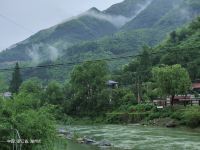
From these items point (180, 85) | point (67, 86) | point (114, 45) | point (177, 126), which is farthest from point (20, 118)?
point (114, 45)

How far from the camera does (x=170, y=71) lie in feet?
200

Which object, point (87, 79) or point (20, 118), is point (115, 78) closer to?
point (87, 79)

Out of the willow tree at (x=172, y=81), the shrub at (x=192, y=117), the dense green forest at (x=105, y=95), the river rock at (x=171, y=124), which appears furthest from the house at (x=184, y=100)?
the shrub at (x=192, y=117)

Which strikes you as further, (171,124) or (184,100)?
(184,100)

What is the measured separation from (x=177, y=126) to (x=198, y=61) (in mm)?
33198

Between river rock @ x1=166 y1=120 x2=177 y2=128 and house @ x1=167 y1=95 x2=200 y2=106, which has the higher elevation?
house @ x1=167 y1=95 x2=200 y2=106

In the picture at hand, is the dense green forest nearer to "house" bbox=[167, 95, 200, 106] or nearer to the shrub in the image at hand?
the shrub

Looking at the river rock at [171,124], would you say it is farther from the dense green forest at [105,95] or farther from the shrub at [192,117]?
the shrub at [192,117]

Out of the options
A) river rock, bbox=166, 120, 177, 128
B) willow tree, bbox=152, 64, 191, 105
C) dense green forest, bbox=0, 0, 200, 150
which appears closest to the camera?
dense green forest, bbox=0, 0, 200, 150

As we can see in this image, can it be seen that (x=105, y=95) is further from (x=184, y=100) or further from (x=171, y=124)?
(x=171, y=124)

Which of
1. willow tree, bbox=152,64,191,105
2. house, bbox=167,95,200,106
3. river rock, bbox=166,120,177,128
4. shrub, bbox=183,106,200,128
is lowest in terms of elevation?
river rock, bbox=166,120,177,128

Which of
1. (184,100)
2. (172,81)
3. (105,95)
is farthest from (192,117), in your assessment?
(105,95)

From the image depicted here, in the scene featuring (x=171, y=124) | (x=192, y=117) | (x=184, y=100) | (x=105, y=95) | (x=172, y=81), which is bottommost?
(x=171, y=124)

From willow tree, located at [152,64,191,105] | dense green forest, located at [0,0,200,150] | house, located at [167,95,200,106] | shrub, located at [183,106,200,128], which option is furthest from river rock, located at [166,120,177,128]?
house, located at [167,95,200,106]
